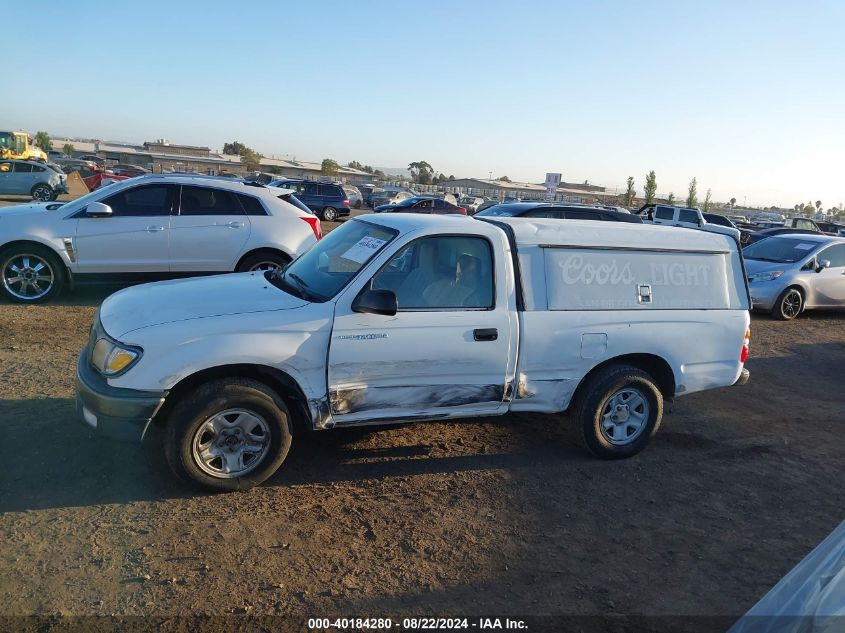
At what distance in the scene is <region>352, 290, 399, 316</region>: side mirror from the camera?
4.13 m

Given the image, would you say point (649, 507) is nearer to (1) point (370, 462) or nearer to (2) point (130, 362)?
(1) point (370, 462)

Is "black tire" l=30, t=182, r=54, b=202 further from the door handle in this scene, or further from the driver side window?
the door handle

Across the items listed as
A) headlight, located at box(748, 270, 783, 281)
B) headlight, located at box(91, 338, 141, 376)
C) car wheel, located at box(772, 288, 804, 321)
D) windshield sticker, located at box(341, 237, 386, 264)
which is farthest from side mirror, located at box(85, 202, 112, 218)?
car wheel, located at box(772, 288, 804, 321)

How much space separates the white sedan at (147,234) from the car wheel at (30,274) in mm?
11

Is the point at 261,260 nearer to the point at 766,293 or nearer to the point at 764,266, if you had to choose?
the point at 766,293

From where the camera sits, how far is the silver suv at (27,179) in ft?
86.8

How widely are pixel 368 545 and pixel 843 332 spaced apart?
417 inches

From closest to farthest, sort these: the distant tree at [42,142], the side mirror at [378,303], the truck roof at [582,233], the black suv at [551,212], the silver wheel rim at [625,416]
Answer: the side mirror at [378,303]
the truck roof at [582,233]
the silver wheel rim at [625,416]
the black suv at [551,212]
the distant tree at [42,142]

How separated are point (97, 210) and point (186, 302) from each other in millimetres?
5105

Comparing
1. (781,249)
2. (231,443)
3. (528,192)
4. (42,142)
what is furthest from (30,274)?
(42,142)

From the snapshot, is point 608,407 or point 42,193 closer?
point 608,407

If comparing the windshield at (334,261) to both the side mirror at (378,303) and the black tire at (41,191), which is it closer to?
the side mirror at (378,303)

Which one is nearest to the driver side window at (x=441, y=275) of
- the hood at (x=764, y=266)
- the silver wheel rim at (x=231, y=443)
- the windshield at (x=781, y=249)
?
the silver wheel rim at (x=231, y=443)

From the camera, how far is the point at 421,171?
366 ft
